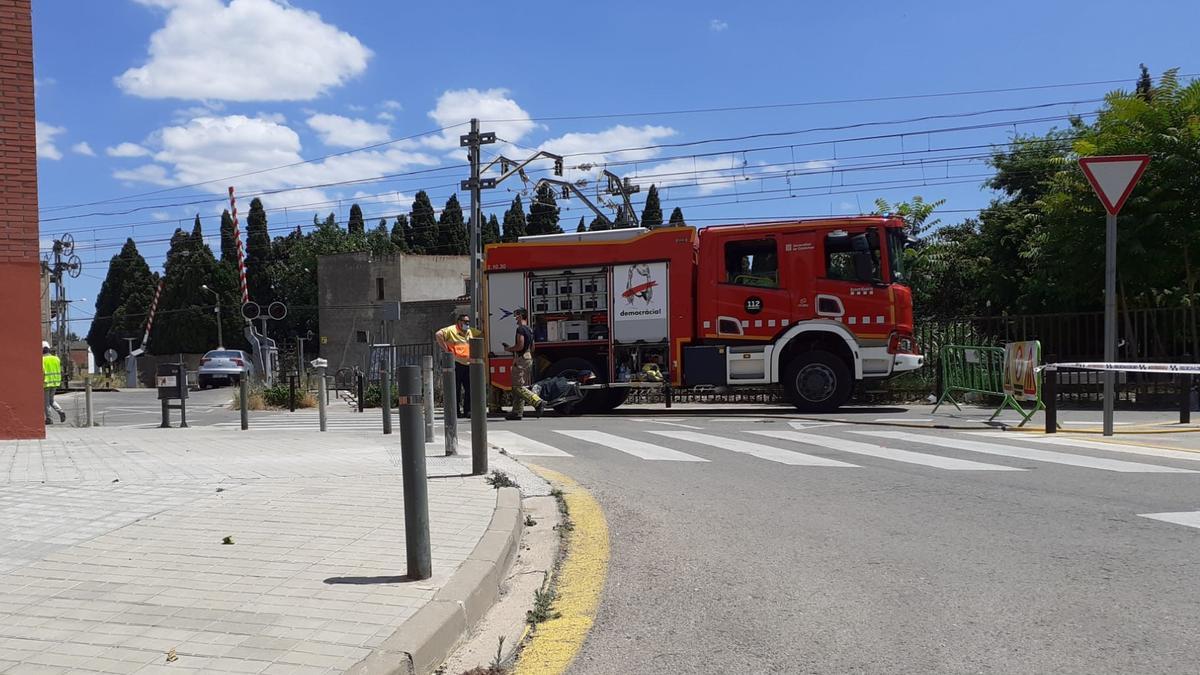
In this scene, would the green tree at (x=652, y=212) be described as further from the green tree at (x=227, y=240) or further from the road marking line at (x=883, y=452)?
the road marking line at (x=883, y=452)

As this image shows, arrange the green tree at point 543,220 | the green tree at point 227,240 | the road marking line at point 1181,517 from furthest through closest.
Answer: the green tree at point 227,240
the green tree at point 543,220
the road marking line at point 1181,517

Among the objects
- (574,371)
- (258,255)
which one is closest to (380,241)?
(258,255)

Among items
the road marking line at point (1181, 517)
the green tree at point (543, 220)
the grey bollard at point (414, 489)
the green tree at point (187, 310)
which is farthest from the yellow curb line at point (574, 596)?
the green tree at point (187, 310)

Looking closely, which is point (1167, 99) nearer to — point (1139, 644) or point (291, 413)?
point (1139, 644)

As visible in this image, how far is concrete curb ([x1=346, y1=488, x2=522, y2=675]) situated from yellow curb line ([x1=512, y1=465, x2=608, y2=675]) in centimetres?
31

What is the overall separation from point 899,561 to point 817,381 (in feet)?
35.3

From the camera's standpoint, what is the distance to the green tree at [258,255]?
71.9 m

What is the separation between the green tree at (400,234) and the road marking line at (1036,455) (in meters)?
66.5

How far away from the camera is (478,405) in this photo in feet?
24.6

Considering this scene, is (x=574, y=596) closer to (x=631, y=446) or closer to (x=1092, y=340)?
(x=631, y=446)

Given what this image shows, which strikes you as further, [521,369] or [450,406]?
[521,369]

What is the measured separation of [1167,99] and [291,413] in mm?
17862

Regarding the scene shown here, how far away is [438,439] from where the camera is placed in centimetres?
1146

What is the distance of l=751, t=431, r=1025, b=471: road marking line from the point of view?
8453mm
